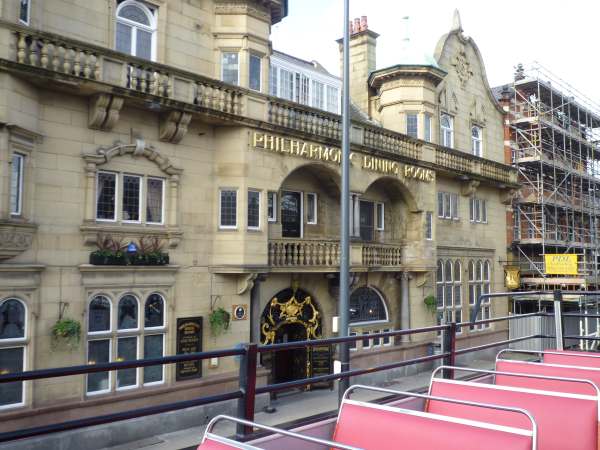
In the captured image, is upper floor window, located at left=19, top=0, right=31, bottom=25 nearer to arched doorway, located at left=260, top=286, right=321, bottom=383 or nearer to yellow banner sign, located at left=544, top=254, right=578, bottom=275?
arched doorway, located at left=260, top=286, right=321, bottom=383

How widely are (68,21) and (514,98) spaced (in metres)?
25.2

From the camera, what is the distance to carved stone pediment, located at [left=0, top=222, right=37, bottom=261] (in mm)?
10977

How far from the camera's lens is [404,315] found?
69.6 ft

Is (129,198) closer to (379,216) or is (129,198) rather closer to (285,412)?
(285,412)

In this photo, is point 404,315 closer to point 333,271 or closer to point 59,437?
point 333,271

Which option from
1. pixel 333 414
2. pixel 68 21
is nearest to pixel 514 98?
pixel 68 21

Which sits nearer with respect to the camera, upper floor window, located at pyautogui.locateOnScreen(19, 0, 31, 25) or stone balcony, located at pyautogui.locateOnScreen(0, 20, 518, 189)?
Result: stone balcony, located at pyautogui.locateOnScreen(0, 20, 518, 189)

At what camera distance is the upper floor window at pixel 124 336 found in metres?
12.9

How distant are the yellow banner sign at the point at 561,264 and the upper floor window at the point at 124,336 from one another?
2071 centimetres

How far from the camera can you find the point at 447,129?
977 inches

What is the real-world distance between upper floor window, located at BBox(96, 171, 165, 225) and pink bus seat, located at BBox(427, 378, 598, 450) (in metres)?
10.7

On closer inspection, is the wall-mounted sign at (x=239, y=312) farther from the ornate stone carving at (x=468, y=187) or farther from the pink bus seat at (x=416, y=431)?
the ornate stone carving at (x=468, y=187)

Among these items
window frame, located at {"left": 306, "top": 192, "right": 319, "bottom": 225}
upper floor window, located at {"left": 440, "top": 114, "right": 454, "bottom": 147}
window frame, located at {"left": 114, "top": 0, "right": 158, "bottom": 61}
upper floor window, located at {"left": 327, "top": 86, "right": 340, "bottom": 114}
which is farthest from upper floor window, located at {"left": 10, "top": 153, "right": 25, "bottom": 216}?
upper floor window, located at {"left": 440, "top": 114, "right": 454, "bottom": 147}

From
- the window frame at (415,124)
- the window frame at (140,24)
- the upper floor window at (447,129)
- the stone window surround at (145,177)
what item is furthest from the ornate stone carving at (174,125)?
the upper floor window at (447,129)
